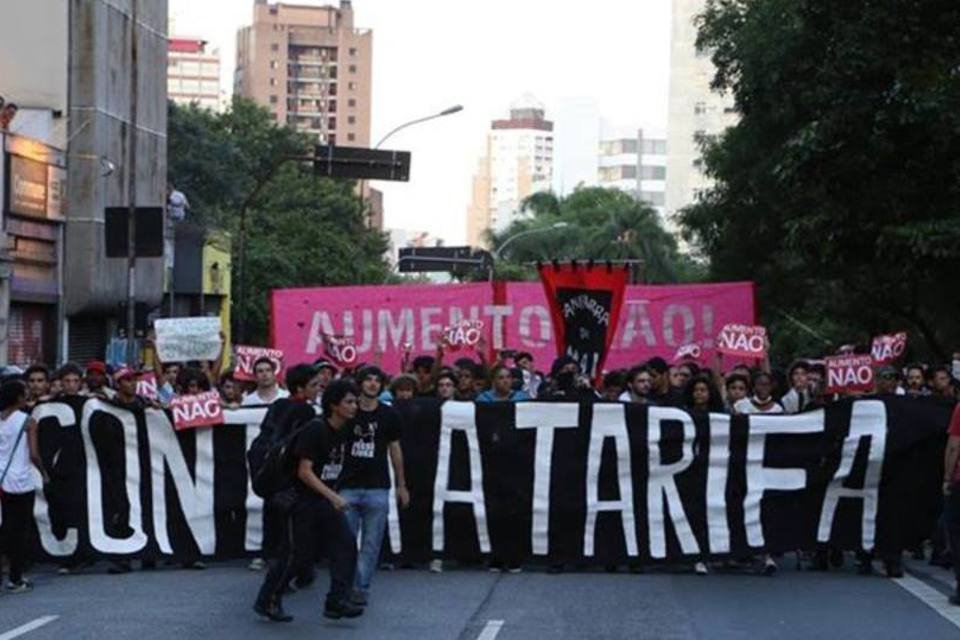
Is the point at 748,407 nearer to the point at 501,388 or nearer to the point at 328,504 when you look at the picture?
the point at 501,388

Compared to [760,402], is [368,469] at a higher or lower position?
lower

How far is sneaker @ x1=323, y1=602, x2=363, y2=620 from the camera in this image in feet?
43.2

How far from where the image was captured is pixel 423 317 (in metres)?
28.2

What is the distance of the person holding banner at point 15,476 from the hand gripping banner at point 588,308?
1061 cm

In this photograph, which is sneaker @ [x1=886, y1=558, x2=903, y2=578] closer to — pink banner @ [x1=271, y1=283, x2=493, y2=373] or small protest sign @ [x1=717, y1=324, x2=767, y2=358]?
small protest sign @ [x1=717, y1=324, x2=767, y2=358]

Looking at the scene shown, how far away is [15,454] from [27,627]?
251cm

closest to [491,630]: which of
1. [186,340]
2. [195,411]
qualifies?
[195,411]

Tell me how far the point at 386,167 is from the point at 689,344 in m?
19.0

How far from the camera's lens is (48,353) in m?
41.2

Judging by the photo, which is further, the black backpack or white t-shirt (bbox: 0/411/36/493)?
white t-shirt (bbox: 0/411/36/493)

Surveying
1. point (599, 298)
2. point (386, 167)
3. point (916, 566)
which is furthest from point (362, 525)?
point (386, 167)

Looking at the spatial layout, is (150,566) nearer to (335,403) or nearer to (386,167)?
(335,403)

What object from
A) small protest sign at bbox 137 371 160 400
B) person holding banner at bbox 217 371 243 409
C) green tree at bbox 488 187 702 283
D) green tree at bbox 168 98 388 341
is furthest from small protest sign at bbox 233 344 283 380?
green tree at bbox 488 187 702 283

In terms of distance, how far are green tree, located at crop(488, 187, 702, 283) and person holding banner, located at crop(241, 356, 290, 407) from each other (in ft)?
237
